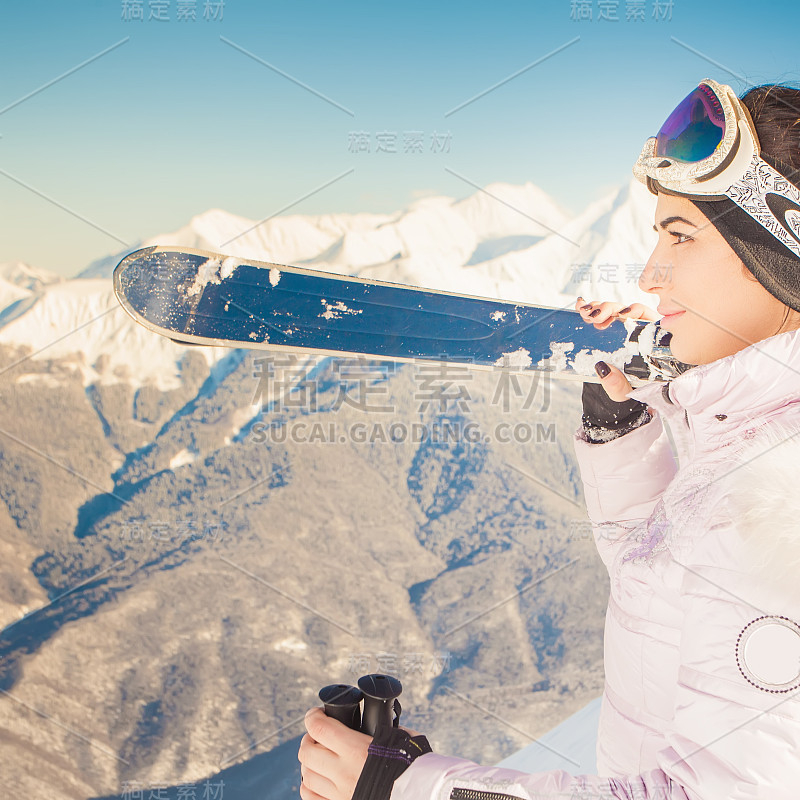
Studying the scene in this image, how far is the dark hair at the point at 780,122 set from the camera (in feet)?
2.17

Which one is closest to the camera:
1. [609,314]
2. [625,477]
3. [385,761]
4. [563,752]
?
[385,761]

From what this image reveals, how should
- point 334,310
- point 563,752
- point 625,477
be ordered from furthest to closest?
point 563,752
point 334,310
point 625,477

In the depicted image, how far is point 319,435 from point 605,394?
33.7 ft

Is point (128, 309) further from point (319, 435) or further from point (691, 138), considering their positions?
point (319, 435)

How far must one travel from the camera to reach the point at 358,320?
1182 mm

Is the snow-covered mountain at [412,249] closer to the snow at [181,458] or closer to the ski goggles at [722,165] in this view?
the snow at [181,458]

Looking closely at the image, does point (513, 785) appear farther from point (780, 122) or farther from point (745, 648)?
point (780, 122)

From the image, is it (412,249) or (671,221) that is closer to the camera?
(671,221)

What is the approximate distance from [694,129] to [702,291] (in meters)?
0.24

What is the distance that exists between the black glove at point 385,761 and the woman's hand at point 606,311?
29.9 inches

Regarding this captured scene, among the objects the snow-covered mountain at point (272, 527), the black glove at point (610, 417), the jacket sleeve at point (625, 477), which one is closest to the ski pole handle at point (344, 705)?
the jacket sleeve at point (625, 477)

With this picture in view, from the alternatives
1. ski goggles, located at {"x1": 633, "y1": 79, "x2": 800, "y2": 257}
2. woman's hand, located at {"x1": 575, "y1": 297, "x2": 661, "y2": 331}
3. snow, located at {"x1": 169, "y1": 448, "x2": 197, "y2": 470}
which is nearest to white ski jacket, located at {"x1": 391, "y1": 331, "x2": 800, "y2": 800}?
ski goggles, located at {"x1": 633, "y1": 79, "x2": 800, "y2": 257}

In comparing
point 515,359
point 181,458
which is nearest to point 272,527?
point 181,458

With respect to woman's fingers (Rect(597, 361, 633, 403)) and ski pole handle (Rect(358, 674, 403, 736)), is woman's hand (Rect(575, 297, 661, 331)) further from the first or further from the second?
ski pole handle (Rect(358, 674, 403, 736))
